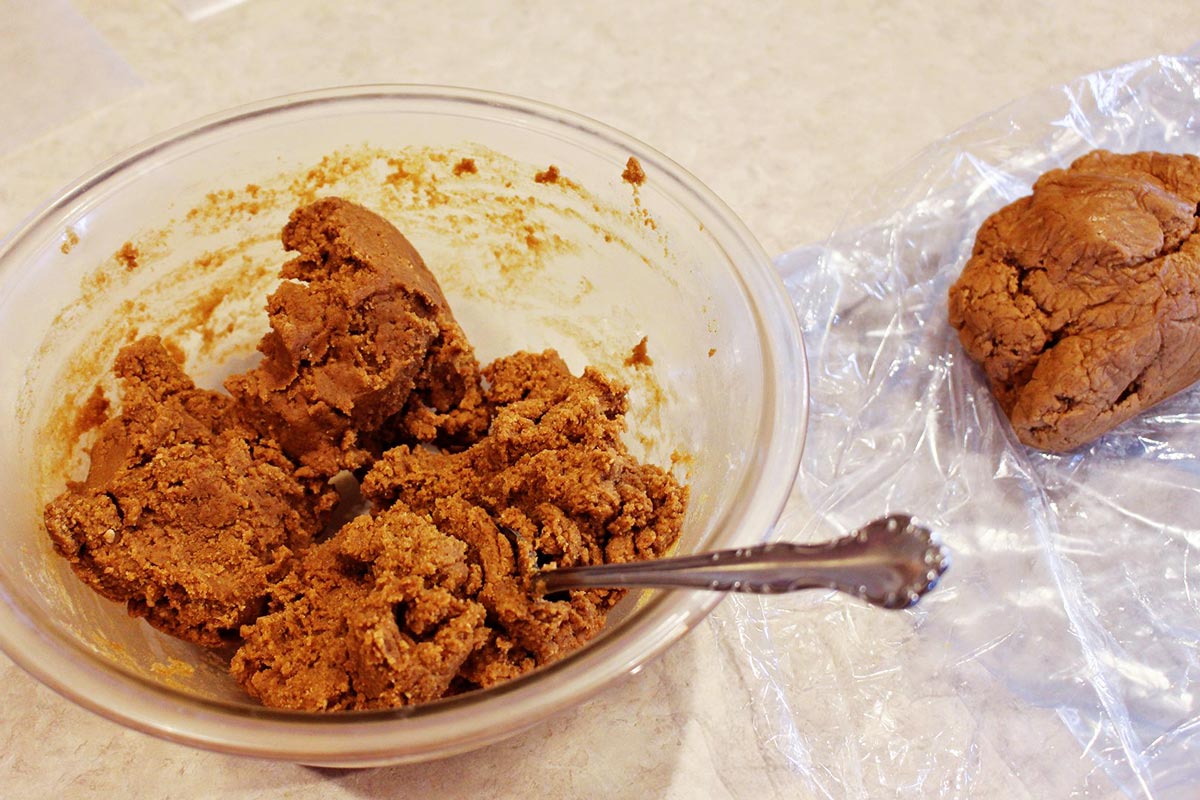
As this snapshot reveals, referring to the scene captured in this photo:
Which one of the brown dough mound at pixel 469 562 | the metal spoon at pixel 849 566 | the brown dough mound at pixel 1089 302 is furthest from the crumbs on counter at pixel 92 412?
the brown dough mound at pixel 1089 302

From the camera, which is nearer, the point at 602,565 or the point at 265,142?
the point at 602,565

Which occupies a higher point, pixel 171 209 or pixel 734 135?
pixel 171 209

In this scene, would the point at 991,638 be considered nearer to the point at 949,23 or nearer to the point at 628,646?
the point at 628,646

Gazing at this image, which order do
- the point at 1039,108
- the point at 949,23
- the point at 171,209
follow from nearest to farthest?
the point at 171,209 < the point at 1039,108 < the point at 949,23

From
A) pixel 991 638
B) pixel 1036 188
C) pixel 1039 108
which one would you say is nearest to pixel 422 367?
pixel 991 638

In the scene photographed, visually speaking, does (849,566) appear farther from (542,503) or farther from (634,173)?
(634,173)

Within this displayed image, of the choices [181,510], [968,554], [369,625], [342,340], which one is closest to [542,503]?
[369,625]

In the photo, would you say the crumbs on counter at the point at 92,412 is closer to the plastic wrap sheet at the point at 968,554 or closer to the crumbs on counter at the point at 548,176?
the crumbs on counter at the point at 548,176
